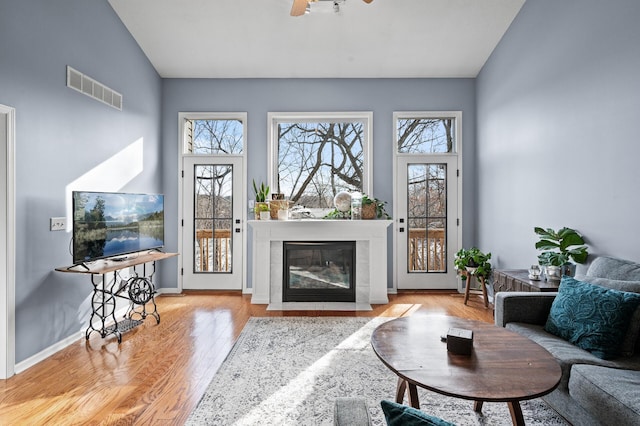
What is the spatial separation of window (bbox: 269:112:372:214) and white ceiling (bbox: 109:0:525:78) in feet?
2.25

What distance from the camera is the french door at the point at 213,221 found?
4.73 meters

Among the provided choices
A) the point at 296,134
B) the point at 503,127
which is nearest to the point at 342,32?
the point at 296,134

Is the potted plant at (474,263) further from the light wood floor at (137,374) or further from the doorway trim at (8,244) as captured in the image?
the doorway trim at (8,244)

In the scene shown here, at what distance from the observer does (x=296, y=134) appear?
481 centimetres

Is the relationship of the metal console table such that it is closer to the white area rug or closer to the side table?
the white area rug

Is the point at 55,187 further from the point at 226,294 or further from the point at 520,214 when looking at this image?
the point at 520,214

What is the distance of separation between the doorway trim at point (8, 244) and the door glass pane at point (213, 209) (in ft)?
7.60

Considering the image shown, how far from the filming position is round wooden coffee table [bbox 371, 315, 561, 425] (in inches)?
52.1

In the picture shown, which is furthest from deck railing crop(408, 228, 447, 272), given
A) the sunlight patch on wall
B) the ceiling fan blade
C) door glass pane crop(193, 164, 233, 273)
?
the sunlight patch on wall

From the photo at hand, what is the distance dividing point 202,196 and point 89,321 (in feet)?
6.67

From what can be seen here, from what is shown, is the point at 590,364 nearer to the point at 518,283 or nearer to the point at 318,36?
the point at 518,283

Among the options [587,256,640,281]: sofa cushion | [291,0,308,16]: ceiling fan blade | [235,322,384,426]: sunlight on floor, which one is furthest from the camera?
[291,0,308,16]: ceiling fan blade

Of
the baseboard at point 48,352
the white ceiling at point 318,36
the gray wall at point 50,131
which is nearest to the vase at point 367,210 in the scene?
the white ceiling at point 318,36

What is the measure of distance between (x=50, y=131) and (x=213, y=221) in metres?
2.22
